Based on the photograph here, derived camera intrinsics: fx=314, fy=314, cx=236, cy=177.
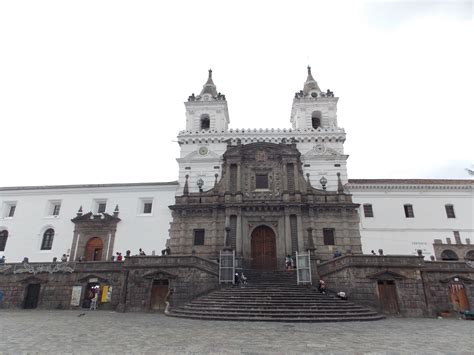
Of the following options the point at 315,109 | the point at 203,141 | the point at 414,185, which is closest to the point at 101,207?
the point at 203,141

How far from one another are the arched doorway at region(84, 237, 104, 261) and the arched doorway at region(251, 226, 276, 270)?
14.7 metres

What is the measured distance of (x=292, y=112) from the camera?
38.2 meters

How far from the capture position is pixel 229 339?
11.1 meters

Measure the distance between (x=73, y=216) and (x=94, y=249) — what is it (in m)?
4.25

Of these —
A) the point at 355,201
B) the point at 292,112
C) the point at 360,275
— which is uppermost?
the point at 292,112

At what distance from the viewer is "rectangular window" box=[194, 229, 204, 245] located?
29172 millimetres

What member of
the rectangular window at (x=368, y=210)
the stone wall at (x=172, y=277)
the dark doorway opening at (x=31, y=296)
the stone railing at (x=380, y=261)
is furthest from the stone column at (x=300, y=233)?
the dark doorway opening at (x=31, y=296)

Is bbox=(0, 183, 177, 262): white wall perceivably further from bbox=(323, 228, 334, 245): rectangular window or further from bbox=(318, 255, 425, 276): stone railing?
bbox=(318, 255, 425, 276): stone railing

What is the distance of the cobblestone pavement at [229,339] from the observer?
947cm

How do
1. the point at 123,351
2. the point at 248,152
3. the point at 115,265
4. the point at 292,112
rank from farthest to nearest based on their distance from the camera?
the point at 292,112 → the point at 248,152 → the point at 115,265 → the point at 123,351

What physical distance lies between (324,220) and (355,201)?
4039 millimetres

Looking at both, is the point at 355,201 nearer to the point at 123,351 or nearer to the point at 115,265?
the point at 115,265

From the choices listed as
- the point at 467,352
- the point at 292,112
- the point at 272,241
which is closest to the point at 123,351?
the point at 467,352

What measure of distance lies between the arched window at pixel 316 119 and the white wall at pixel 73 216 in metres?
17.2
